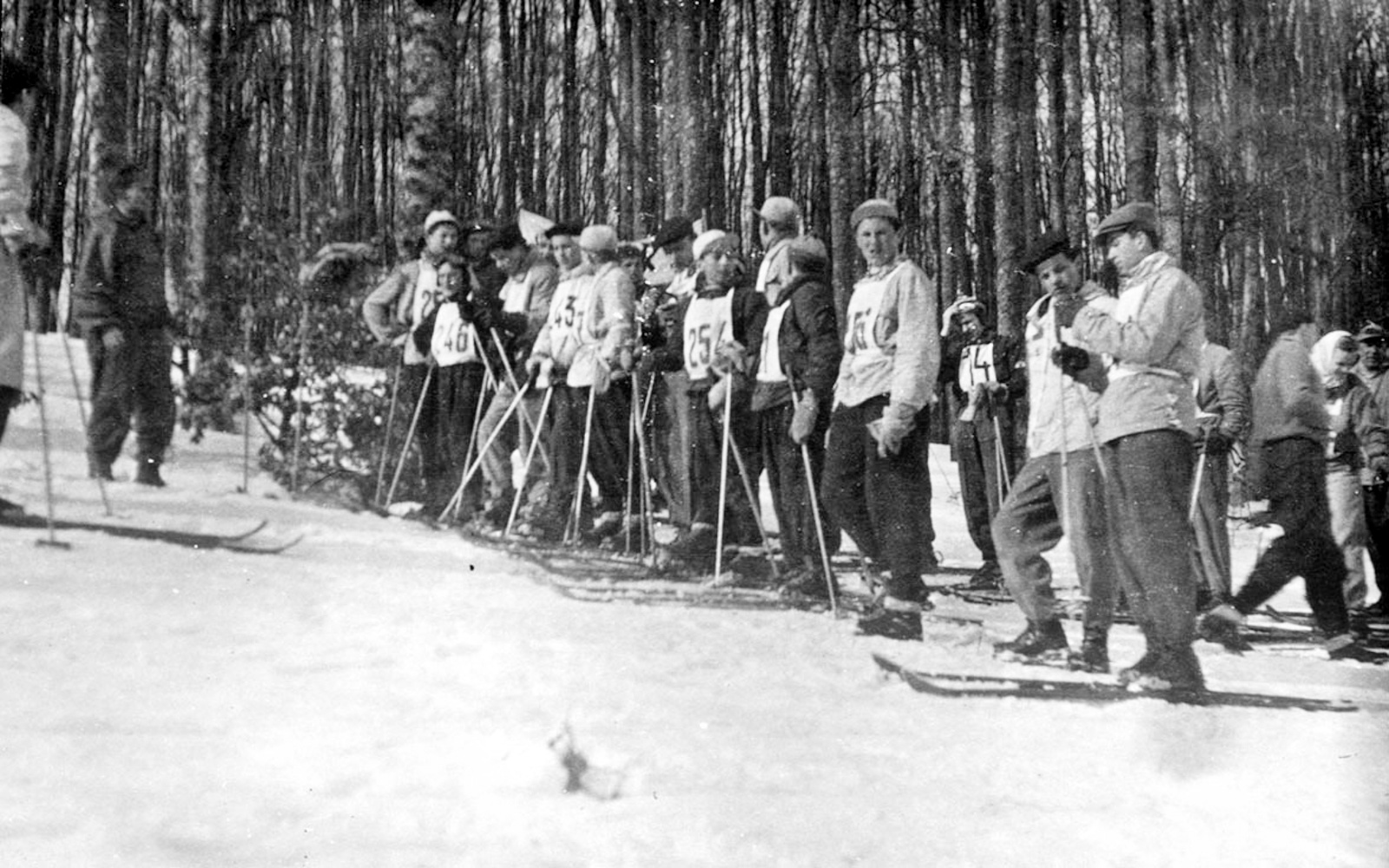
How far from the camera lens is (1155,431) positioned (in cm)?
304

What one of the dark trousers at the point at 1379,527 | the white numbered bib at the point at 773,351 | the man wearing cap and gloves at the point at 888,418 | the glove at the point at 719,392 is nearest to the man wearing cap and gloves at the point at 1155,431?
the man wearing cap and gloves at the point at 888,418

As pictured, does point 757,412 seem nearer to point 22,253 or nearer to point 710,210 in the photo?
point 710,210

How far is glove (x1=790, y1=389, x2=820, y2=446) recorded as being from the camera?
407cm

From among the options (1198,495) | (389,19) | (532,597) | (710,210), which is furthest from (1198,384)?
(389,19)

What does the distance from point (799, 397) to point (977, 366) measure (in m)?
1.42

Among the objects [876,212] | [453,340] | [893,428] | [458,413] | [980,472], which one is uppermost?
[876,212]

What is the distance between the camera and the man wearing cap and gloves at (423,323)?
4.02 meters

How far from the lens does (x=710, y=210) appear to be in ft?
17.0

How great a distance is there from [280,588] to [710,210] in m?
2.96

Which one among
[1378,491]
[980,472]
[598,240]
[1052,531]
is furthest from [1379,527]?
[598,240]

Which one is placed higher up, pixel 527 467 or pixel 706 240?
pixel 706 240

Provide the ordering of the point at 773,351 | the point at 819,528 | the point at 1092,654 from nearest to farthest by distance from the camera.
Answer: the point at 1092,654
the point at 819,528
the point at 773,351

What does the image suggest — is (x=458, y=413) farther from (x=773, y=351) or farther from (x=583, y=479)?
(x=773, y=351)

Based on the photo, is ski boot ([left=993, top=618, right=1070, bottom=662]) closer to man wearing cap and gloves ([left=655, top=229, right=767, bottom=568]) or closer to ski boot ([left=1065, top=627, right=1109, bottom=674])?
ski boot ([left=1065, top=627, right=1109, bottom=674])
